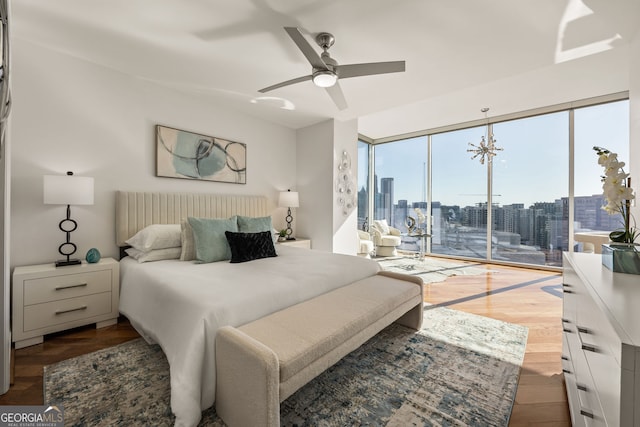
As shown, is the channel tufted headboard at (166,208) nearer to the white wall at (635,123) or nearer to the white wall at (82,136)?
the white wall at (82,136)

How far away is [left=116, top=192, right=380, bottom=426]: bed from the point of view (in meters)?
1.35

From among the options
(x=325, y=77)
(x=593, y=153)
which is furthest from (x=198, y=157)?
(x=593, y=153)

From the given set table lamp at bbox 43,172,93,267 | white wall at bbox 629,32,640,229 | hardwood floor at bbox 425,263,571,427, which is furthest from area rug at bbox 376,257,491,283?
table lamp at bbox 43,172,93,267

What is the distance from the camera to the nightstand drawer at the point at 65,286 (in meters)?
2.07

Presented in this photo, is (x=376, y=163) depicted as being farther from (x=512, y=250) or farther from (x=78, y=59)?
(x=78, y=59)

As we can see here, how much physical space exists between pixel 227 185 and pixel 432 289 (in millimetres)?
3288

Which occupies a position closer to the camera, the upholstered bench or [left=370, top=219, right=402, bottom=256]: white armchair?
the upholstered bench

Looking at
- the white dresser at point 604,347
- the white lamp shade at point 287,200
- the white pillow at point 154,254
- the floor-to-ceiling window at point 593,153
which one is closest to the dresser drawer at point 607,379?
the white dresser at point 604,347

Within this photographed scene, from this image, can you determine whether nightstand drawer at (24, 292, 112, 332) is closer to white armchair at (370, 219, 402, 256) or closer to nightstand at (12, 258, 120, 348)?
nightstand at (12, 258, 120, 348)

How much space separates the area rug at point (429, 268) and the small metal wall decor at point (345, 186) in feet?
4.20

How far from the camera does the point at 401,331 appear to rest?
2.40 meters

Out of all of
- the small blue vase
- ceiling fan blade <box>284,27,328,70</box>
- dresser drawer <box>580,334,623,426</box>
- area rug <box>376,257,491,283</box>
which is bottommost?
area rug <box>376,257,491,283</box>

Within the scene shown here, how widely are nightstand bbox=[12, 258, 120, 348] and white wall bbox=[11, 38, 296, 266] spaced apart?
1.27 feet

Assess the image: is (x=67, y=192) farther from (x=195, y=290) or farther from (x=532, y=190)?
(x=532, y=190)
